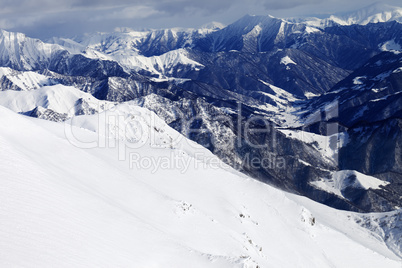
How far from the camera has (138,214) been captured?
119 ft

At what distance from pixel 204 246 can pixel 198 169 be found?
102 ft

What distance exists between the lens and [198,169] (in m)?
66.4

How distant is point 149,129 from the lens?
13825 cm

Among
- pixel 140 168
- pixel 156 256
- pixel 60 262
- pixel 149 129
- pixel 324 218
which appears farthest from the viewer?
pixel 149 129

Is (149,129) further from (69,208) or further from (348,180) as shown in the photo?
(69,208)

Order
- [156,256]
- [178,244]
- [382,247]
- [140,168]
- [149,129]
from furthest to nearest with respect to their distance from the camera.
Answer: [149,129]
[382,247]
[140,168]
[178,244]
[156,256]

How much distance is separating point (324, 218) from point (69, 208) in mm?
73772

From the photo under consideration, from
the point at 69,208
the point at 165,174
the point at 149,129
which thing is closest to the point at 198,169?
the point at 165,174

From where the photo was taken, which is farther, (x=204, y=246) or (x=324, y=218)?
(x=324, y=218)

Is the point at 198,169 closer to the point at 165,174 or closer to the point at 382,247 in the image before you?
the point at 165,174

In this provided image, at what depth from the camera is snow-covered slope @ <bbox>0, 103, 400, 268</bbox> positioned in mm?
23344

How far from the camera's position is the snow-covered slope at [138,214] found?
23344 mm

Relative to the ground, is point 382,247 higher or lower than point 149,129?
lower

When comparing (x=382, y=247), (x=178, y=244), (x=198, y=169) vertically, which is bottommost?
(x=382, y=247)
